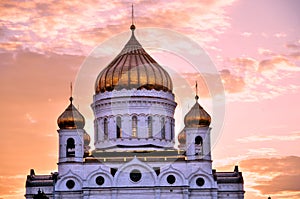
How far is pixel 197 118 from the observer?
52719 millimetres

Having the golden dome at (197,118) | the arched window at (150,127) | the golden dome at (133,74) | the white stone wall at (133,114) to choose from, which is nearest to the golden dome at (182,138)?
the white stone wall at (133,114)

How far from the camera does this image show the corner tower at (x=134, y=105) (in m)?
54.3

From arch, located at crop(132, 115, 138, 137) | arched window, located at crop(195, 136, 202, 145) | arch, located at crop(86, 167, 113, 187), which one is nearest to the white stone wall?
arch, located at crop(132, 115, 138, 137)

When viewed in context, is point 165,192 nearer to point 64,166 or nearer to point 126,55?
point 64,166

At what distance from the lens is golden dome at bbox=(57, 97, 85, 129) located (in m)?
52.5

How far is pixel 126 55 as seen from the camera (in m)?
56.8

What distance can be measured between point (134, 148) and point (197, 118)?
4835mm

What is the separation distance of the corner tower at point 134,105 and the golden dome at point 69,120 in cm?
287

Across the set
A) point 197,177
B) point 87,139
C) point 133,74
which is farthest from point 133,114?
point 197,177

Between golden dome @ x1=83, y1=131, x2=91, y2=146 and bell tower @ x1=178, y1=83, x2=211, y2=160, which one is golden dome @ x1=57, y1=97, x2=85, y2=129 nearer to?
golden dome @ x1=83, y1=131, x2=91, y2=146

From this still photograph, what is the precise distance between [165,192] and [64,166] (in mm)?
6911

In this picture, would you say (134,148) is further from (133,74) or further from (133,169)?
(133,74)

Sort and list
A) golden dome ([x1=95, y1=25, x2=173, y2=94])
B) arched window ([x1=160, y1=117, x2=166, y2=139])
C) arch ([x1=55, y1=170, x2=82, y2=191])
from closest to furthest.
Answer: arch ([x1=55, y1=170, x2=82, y2=191]), arched window ([x1=160, y1=117, x2=166, y2=139]), golden dome ([x1=95, y1=25, x2=173, y2=94])

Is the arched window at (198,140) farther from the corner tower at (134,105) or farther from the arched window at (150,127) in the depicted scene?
the arched window at (150,127)
